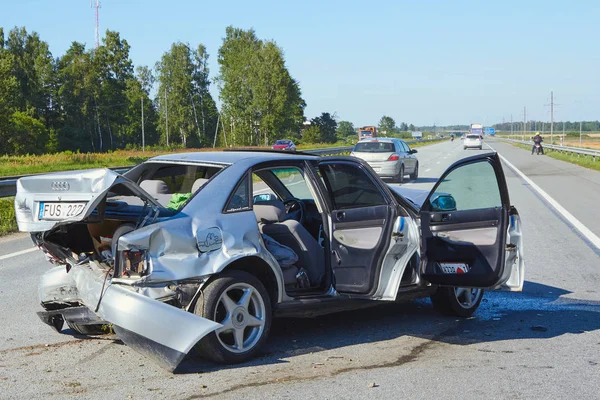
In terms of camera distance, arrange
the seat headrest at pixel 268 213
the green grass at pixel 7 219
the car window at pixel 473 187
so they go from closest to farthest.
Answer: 1. the car window at pixel 473 187
2. the seat headrest at pixel 268 213
3. the green grass at pixel 7 219

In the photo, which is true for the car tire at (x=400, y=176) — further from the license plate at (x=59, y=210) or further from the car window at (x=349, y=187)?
the license plate at (x=59, y=210)

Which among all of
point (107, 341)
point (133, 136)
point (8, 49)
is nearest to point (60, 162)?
point (107, 341)

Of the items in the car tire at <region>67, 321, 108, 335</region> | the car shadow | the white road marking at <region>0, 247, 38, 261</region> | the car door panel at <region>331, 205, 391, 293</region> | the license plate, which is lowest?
the car shadow

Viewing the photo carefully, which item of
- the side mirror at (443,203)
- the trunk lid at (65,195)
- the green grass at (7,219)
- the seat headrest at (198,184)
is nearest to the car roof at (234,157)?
the seat headrest at (198,184)

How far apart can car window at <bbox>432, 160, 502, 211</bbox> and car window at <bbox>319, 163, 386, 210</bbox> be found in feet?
1.74

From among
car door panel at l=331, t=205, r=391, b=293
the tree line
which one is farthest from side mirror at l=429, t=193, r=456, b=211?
the tree line

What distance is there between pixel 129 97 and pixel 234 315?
327 feet

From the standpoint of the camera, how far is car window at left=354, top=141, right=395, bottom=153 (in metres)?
25.2

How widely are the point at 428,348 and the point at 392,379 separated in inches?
35.1

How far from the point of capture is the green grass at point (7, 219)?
13.2 meters

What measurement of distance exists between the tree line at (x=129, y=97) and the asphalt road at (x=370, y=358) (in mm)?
67972

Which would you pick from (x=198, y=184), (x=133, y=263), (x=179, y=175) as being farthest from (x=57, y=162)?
(x=133, y=263)

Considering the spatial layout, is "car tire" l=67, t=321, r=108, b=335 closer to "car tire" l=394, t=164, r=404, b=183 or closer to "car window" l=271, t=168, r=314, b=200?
"car window" l=271, t=168, r=314, b=200

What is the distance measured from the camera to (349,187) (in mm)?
6164
